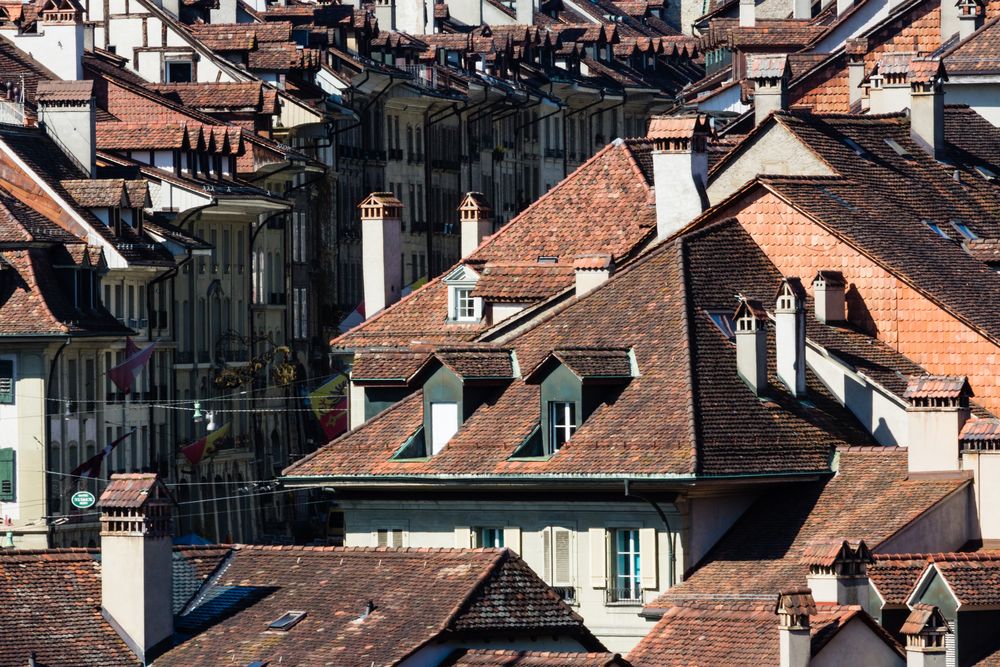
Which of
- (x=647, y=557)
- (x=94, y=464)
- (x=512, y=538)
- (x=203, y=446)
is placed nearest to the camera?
(x=647, y=557)

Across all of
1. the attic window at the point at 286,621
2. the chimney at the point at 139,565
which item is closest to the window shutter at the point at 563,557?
the chimney at the point at 139,565

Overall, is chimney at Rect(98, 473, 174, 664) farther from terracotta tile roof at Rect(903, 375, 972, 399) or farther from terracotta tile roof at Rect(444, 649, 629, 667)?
terracotta tile roof at Rect(903, 375, 972, 399)

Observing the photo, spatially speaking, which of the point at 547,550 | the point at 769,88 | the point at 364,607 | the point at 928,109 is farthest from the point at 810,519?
the point at 769,88

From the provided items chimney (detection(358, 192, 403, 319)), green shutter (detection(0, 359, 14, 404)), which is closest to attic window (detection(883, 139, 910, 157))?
chimney (detection(358, 192, 403, 319))

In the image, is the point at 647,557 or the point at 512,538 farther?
the point at 512,538

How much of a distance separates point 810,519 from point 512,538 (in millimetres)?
5599

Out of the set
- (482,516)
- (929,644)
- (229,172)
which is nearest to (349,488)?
(482,516)

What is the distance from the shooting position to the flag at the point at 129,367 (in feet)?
388

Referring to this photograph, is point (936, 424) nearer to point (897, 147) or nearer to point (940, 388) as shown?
point (940, 388)

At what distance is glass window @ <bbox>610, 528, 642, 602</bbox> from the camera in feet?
250

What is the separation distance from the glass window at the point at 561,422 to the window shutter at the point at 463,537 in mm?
2153

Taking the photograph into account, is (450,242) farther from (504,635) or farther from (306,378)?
(504,635)

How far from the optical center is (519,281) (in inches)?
3546

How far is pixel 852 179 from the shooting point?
289ft
